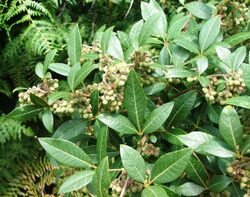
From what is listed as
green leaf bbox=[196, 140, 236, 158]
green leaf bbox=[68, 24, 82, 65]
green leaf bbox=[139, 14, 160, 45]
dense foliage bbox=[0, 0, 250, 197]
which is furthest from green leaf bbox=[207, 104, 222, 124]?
green leaf bbox=[68, 24, 82, 65]

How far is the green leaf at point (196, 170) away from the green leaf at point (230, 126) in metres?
0.08

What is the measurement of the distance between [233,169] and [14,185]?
1.87 meters

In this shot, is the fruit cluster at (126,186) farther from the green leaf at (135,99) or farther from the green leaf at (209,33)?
the green leaf at (209,33)

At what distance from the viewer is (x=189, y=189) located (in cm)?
81

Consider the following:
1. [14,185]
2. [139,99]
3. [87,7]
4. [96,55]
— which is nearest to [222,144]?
[139,99]

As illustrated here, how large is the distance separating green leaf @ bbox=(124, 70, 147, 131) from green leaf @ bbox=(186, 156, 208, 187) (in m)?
0.13

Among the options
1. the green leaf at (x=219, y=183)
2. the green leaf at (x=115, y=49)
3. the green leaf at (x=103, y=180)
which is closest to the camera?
the green leaf at (x=103, y=180)

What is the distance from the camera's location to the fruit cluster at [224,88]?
812 millimetres

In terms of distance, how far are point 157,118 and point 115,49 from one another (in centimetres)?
27

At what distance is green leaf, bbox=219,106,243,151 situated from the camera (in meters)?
0.75

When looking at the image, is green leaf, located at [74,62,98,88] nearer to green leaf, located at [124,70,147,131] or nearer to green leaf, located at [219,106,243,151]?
green leaf, located at [124,70,147,131]

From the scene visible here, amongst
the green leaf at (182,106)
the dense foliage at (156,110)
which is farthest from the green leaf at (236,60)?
the green leaf at (182,106)

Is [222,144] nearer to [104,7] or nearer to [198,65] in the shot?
[198,65]

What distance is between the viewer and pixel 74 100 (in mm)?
876
